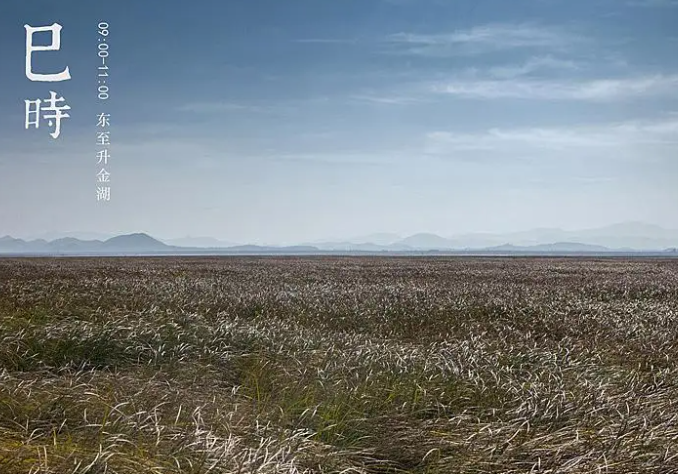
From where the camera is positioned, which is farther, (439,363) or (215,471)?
(439,363)

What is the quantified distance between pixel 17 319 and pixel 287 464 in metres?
7.81

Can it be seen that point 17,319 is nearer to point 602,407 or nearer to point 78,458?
point 78,458

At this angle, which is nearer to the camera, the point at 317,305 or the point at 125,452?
the point at 125,452

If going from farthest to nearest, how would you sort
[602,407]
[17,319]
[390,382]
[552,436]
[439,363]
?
[17,319] → [439,363] → [390,382] → [602,407] → [552,436]

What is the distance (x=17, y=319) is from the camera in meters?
10.8

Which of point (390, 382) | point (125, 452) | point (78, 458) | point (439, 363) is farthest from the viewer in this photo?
point (439, 363)

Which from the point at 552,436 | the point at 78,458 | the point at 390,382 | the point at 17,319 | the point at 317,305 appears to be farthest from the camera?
the point at 317,305

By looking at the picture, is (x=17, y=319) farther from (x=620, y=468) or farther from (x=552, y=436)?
(x=620, y=468)

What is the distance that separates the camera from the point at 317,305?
15.7 metres

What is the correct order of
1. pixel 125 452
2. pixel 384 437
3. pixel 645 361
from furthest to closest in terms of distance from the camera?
pixel 645 361
pixel 384 437
pixel 125 452

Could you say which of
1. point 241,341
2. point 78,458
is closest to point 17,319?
point 241,341

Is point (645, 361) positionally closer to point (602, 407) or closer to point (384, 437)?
point (602, 407)

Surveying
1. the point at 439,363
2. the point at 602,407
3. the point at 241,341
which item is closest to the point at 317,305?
the point at 241,341

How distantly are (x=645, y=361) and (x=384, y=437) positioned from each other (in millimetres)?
5596
